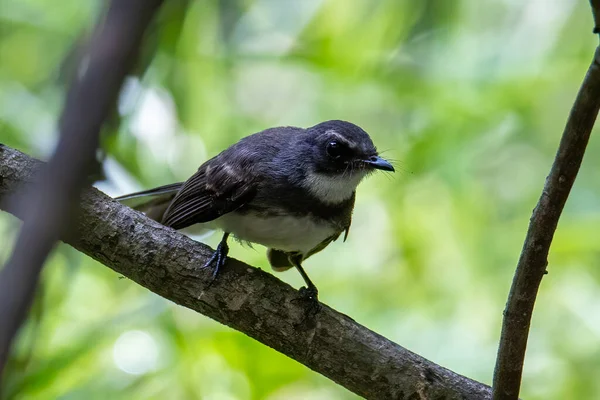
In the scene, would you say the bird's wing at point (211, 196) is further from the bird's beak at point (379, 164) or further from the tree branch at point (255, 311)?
the bird's beak at point (379, 164)

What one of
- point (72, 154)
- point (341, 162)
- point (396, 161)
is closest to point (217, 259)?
point (341, 162)

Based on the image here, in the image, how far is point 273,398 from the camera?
165 inches

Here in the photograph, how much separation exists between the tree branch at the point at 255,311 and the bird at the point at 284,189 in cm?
35

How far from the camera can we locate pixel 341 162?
159 inches

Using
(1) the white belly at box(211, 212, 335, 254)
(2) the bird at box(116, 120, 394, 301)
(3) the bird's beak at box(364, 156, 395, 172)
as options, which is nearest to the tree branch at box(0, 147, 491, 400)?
(2) the bird at box(116, 120, 394, 301)

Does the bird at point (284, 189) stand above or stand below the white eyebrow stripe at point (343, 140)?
below

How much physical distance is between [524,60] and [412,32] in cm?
123

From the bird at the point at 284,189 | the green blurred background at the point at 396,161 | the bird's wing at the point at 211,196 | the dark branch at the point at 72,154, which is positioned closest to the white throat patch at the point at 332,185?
the bird at the point at 284,189

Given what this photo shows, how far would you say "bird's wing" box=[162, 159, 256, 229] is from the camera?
3.86m

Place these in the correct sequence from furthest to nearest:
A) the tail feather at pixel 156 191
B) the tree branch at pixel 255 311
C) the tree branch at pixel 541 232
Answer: the tail feather at pixel 156 191
the tree branch at pixel 255 311
the tree branch at pixel 541 232

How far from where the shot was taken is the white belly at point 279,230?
3.82 m

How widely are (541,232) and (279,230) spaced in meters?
1.61

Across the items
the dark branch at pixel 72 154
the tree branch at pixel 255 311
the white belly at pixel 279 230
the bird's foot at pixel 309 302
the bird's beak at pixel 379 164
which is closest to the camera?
the dark branch at pixel 72 154

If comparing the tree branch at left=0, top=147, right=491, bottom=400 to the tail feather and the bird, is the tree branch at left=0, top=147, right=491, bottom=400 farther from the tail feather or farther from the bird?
the tail feather
